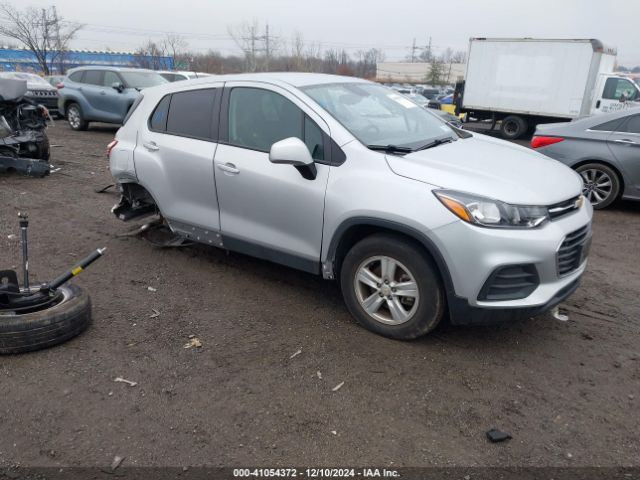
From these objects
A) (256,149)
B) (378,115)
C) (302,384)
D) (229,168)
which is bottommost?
(302,384)

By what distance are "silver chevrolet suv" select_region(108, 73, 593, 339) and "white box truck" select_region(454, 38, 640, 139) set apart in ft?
44.1

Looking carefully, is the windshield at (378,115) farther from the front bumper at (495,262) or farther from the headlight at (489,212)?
the front bumper at (495,262)

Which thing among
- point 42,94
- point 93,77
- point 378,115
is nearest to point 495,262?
point 378,115

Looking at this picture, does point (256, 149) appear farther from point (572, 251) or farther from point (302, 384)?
point (572, 251)

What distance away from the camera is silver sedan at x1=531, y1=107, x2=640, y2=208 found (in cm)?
713

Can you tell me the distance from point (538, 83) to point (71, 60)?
43.2 m

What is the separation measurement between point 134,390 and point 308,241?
1565 millimetres

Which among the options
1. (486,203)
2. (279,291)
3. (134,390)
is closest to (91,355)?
(134,390)

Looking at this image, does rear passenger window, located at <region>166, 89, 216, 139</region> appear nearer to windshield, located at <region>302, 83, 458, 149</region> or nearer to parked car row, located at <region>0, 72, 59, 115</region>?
windshield, located at <region>302, 83, 458, 149</region>

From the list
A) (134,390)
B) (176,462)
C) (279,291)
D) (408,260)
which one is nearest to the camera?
(176,462)

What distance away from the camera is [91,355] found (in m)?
3.46

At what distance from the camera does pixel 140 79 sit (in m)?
14.1

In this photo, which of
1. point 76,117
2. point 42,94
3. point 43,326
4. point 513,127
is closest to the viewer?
point 43,326

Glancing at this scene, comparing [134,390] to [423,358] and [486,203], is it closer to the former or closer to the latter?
[423,358]
